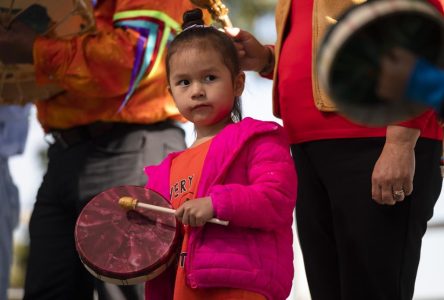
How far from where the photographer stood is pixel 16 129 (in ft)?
15.8

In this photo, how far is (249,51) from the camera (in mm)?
2699

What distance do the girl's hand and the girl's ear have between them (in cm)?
43

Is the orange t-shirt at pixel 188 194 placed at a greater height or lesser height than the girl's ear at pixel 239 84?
lesser

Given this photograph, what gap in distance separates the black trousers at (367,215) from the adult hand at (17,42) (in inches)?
44.4

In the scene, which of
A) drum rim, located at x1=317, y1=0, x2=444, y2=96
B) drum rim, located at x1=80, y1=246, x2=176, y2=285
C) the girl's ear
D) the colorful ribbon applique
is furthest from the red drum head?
drum rim, located at x1=317, y1=0, x2=444, y2=96

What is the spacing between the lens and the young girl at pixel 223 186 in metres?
2.23

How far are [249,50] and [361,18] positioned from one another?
1.34m

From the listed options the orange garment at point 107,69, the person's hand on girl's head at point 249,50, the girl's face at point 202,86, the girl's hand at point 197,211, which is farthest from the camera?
the orange garment at point 107,69

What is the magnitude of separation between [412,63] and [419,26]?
0.23ft

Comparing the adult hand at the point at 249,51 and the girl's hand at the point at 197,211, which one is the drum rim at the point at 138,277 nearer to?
the girl's hand at the point at 197,211

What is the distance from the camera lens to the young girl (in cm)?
223

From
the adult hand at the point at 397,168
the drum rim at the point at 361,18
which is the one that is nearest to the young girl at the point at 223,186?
the adult hand at the point at 397,168

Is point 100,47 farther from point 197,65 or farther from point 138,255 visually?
point 138,255

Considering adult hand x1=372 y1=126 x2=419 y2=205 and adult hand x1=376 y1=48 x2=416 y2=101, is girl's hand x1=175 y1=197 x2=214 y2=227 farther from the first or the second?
adult hand x1=376 y1=48 x2=416 y2=101
